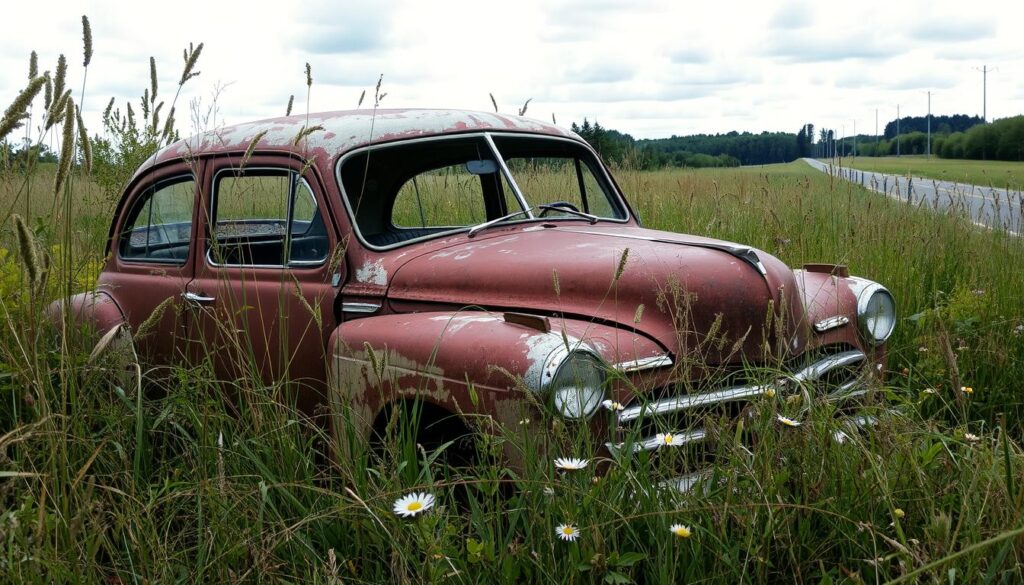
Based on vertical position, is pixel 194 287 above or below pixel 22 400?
above

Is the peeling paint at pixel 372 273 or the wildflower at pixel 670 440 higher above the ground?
the peeling paint at pixel 372 273

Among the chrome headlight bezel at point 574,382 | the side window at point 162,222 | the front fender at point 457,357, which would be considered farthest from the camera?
the side window at point 162,222

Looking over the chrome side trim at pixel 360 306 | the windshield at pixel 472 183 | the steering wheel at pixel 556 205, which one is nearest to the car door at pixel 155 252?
the windshield at pixel 472 183

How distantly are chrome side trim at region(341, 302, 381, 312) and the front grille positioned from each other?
3.89ft

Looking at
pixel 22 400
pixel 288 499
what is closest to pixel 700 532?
pixel 288 499

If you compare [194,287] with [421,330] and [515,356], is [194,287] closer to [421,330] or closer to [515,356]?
[421,330]

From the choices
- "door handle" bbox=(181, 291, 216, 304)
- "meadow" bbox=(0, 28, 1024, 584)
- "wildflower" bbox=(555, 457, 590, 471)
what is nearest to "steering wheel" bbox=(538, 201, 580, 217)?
"door handle" bbox=(181, 291, 216, 304)

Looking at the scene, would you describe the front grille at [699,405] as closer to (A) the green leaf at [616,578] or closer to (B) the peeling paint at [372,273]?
(A) the green leaf at [616,578]

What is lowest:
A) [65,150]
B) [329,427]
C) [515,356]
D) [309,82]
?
[329,427]

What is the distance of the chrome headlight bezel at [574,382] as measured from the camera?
250cm

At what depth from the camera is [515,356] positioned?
261cm

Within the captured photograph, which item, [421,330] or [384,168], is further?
[384,168]

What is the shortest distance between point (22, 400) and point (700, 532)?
233 centimetres

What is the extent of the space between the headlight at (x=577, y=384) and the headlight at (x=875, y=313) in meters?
1.70
